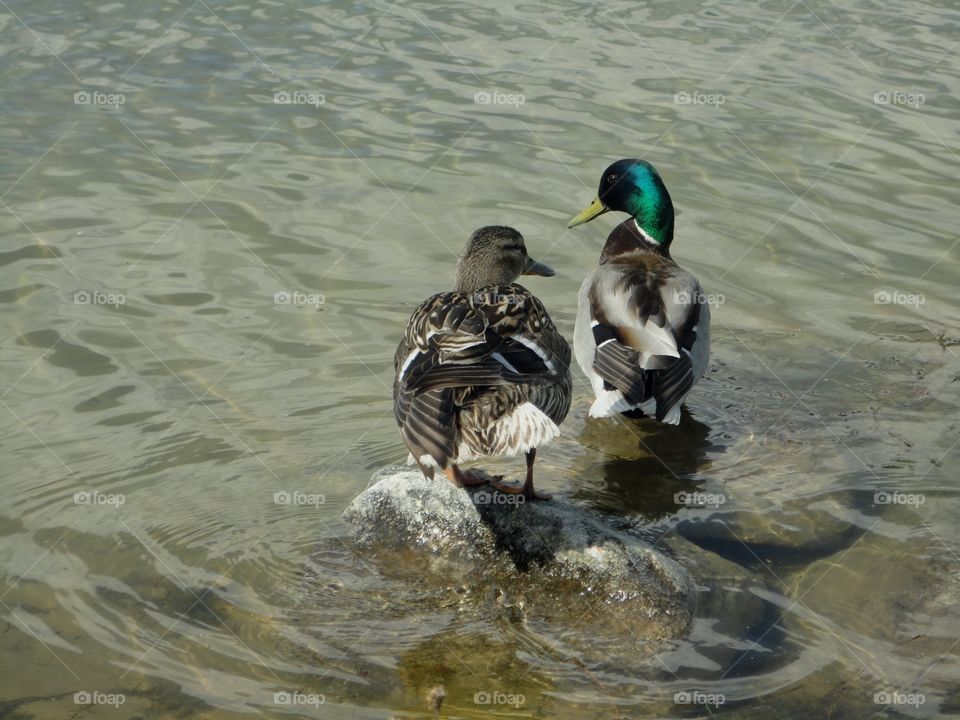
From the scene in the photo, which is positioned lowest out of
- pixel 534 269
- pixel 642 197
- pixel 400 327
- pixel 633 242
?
pixel 400 327

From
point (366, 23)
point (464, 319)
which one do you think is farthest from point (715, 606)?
point (366, 23)

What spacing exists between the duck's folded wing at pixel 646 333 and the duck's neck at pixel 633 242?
1001mm

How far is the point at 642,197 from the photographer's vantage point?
7.79m

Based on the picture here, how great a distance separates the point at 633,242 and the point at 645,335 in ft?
5.46

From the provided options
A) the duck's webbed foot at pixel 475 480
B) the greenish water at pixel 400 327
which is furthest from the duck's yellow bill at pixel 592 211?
the duck's webbed foot at pixel 475 480

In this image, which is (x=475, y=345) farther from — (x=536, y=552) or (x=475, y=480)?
(x=536, y=552)

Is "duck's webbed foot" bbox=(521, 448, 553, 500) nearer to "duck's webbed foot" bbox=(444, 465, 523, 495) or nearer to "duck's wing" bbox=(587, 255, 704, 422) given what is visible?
"duck's webbed foot" bbox=(444, 465, 523, 495)

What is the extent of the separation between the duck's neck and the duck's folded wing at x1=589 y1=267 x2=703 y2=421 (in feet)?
3.28

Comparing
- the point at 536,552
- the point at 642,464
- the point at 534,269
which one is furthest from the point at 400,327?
the point at 536,552

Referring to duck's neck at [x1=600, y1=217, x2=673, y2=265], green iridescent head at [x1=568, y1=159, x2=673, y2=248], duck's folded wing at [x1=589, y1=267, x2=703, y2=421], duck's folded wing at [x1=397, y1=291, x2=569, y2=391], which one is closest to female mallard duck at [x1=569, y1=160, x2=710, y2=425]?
duck's folded wing at [x1=589, y1=267, x2=703, y2=421]

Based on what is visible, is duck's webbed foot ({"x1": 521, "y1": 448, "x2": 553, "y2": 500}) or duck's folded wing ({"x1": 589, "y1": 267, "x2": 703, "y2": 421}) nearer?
duck's webbed foot ({"x1": 521, "y1": 448, "x2": 553, "y2": 500})

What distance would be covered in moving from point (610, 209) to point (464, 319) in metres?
3.35

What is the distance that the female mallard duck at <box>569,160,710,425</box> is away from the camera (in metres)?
5.95

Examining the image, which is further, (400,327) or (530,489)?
(400,327)
